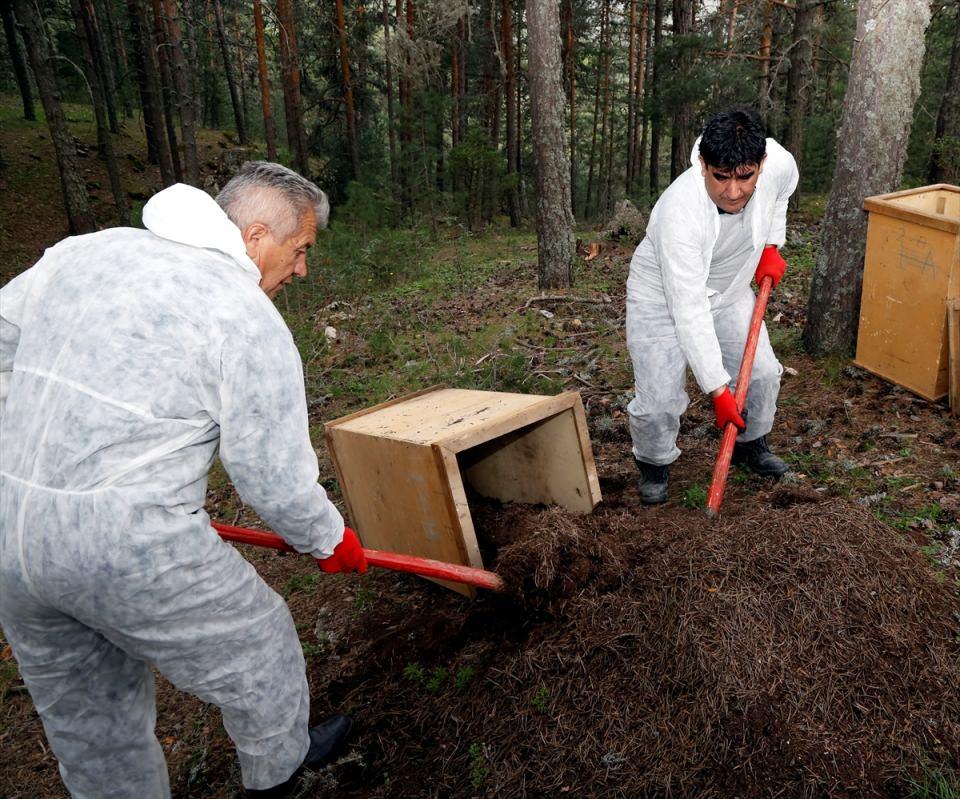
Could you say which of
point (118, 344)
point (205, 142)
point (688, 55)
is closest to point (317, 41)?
point (205, 142)

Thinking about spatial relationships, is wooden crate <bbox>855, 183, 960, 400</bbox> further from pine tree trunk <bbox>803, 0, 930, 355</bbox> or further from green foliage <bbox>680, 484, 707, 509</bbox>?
green foliage <bbox>680, 484, 707, 509</bbox>

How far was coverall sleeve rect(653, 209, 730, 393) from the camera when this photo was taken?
128 inches

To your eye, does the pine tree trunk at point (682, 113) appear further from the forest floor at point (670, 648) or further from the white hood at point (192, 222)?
the white hood at point (192, 222)

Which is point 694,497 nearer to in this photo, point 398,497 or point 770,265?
point 770,265

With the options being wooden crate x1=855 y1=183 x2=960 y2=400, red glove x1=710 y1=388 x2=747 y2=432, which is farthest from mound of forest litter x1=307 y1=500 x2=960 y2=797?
wooden crate x1=855 y1=183 x2=960 y2=400

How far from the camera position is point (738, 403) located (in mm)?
3305

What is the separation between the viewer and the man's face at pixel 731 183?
3.03 metres

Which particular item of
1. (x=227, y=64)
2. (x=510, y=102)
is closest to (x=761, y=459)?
(x=510, y=102)

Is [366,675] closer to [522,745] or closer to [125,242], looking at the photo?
[522,745]

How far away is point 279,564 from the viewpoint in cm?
417

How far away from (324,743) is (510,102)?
1853cm

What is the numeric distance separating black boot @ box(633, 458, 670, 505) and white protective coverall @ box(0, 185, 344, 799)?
2153mm

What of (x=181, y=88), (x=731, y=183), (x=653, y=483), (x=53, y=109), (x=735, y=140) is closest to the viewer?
(x=735, y=140)

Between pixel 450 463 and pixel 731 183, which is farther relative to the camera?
pixel 731 183
